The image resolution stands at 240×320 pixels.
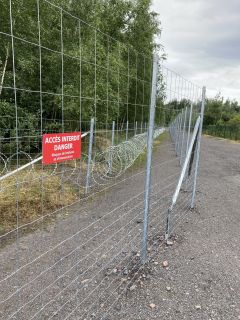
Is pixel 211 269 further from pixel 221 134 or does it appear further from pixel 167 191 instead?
pixel 221 134

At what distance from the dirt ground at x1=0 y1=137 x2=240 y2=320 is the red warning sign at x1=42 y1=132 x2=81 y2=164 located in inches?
53.6

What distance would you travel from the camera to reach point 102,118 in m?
12.9

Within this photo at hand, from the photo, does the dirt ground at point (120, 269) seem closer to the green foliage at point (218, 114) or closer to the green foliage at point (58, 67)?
the green foliage at point (58, 67)

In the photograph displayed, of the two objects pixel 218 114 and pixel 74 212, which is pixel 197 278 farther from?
pixel 218 114

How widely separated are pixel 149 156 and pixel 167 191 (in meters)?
4.48

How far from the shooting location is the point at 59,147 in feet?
11.6

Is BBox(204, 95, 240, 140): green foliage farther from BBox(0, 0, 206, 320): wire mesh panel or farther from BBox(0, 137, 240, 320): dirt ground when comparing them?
BBox(0, 137, 240, 320): dirt ground

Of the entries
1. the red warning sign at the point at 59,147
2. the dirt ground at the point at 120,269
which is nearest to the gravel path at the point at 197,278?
the dirt ground at the point at 120,269

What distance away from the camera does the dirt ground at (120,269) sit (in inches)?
127

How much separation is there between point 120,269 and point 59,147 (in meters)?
1.60

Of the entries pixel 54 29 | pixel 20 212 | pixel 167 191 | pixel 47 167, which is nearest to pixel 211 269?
pixel 20 212

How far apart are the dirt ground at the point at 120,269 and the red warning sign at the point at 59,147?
4.47 ft

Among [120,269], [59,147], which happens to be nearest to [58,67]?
[59,147]

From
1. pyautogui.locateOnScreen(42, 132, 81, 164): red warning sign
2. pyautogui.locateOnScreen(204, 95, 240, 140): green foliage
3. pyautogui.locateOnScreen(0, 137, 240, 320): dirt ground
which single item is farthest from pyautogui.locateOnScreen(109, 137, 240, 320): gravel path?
pyautogui.locateOnScreen(204, 95, 240, 140): green foliage
